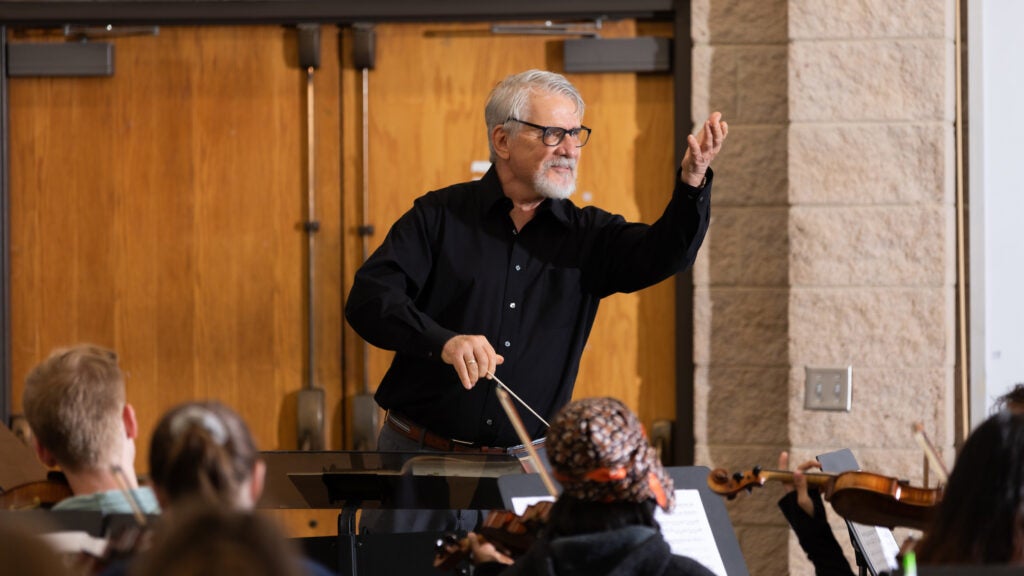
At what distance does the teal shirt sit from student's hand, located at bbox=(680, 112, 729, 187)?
138cm

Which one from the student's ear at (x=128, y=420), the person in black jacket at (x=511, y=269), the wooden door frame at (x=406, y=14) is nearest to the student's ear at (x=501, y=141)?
the person in black jacket at (x=511, y=269)

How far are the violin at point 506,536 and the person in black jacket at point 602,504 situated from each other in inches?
9.4

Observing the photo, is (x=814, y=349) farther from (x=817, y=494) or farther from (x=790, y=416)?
(x=817, y=494)

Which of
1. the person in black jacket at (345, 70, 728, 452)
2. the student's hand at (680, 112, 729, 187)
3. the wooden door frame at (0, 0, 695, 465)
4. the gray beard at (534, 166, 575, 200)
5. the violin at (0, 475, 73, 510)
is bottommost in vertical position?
the violin at (0, 475, 73, 510)

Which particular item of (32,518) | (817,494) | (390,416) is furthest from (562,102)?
(32,518)

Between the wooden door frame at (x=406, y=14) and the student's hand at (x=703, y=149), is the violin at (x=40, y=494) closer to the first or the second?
the student's hand at (x=703, y=149)

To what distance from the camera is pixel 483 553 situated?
2.16 m

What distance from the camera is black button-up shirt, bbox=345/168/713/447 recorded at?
9.68 feet

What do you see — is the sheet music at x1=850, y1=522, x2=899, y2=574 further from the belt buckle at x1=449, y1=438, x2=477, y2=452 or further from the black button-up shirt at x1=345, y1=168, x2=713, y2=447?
the belt buckle at x1=449, y1=438, x2=477, y2=452

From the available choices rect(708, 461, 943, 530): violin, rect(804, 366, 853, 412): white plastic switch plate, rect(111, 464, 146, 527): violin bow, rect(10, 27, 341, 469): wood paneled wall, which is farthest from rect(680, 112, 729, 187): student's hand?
rect(10, 27, 341, 469): wood paneled wall

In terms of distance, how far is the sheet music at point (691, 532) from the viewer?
2.50 m

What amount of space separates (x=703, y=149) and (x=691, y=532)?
824 millimetres

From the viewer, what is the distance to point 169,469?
1604 mm

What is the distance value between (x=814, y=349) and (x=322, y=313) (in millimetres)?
1503
